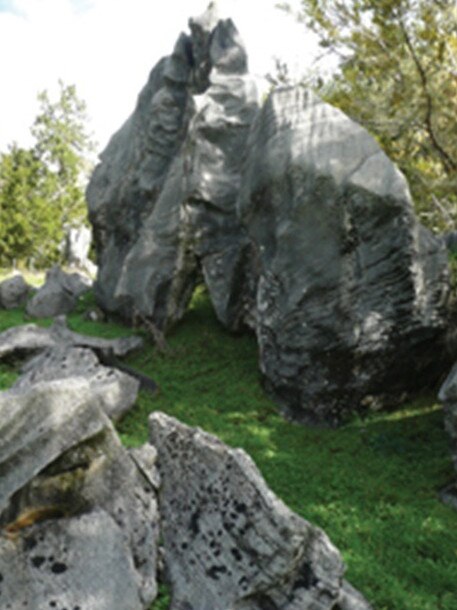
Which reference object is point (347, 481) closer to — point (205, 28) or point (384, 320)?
point (384, 320)

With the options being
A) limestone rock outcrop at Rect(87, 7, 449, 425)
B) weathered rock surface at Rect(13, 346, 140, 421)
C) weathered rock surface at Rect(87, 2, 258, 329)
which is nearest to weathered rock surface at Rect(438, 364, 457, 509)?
limestone rock outcrop at Rect(87, 7, 449, 425)

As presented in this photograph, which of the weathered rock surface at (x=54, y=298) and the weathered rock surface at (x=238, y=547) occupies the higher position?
the weathered rock surface at (x=238, y=547)

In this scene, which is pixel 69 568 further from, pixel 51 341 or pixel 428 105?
pixel 428 105

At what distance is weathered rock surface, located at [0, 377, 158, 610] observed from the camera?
5055 millimetres

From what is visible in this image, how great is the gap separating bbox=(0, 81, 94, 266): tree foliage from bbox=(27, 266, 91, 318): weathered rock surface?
18317mm

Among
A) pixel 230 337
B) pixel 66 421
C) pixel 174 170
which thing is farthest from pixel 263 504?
pixel 174 170

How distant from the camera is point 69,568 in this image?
5.16 metres

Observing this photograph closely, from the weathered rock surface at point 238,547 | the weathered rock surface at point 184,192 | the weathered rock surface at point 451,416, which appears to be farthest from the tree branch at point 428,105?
the weathered rock surface at point 238,547

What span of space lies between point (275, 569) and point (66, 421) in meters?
2.07

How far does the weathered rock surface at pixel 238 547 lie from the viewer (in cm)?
532

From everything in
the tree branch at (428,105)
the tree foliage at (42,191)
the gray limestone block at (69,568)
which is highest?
the tree branch at (428,105)

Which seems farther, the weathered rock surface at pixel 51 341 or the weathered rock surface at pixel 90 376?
the weathered rock surface at pixel 51 341

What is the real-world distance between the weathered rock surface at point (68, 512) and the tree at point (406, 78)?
436 inches

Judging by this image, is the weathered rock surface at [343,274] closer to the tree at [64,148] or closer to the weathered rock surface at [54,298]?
the weathered rock surface at [54,298]
